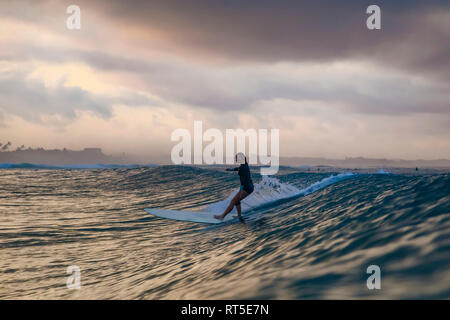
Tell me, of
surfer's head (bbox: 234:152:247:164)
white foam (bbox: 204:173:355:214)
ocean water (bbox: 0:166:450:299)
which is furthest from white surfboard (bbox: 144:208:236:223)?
surfer's head (bbox: 234:152:247:164)

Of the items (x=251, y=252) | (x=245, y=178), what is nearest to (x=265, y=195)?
(x=245, y=178)

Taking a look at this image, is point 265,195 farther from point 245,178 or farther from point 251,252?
point 251,252

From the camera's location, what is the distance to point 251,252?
525 cm

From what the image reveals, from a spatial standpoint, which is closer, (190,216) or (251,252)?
(251,252)

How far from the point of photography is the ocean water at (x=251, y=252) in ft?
10.3

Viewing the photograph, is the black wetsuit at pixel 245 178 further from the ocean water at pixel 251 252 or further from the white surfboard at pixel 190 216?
the white surfboard at pixel 190 216

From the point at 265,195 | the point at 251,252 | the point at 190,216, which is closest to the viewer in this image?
the point at 251,252

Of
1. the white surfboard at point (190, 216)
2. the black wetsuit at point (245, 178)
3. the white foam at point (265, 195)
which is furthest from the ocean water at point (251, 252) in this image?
the black wetsuit at point (245, 178)

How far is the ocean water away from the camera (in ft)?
10.3

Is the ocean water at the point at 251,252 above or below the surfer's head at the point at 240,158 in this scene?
below

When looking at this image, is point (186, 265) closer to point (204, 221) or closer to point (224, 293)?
point (224, 293)
